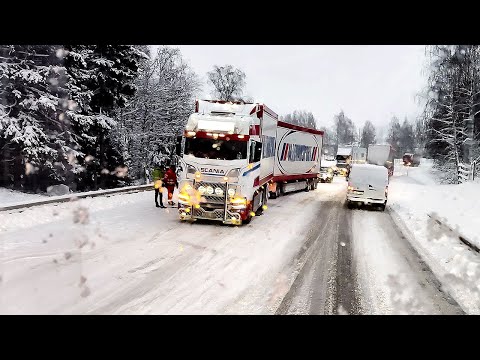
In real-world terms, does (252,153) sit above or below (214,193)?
above

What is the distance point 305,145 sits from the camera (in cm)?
2653

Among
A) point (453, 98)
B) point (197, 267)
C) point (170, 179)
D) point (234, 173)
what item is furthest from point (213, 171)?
point (453, 98)

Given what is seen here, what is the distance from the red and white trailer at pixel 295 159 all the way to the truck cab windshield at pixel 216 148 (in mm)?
6974

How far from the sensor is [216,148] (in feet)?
43.8

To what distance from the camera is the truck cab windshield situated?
13.2m

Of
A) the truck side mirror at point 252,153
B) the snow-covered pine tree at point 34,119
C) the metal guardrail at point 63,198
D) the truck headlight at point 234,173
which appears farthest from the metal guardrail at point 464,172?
the snow-covered pine tree at point 34,119

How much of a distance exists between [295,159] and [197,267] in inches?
666

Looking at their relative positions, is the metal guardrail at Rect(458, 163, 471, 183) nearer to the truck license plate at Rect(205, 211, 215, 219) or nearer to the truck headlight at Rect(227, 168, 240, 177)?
the truck headlight at Rect(227, 168, 240, 177)

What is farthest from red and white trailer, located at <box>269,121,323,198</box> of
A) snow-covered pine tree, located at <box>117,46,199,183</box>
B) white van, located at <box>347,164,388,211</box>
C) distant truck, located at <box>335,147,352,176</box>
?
distant truck, located at <box>335,147,352,176</box>

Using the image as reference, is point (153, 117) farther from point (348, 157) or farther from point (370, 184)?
point (370, 184)
